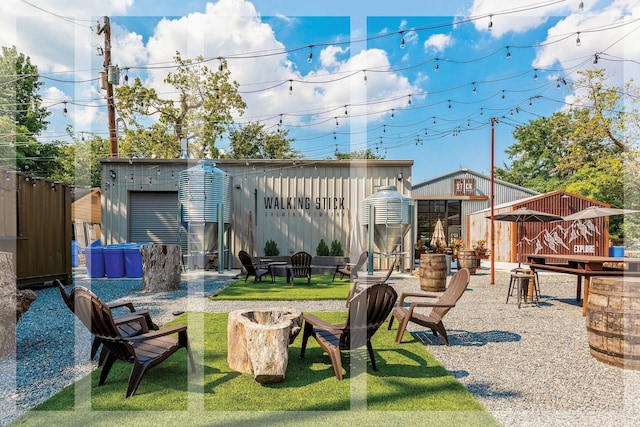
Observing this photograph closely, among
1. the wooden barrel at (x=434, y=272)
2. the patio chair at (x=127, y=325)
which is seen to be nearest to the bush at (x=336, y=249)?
the wooden barrel at (x=434, y=272)

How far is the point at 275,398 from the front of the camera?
284 centimetres

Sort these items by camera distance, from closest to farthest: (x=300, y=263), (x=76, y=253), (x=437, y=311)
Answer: (x=437, y=311), (x=300, y=263), (x=76, y=253)

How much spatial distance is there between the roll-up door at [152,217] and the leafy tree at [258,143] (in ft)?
40.5

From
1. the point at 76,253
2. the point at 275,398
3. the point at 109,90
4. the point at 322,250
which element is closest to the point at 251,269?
the point at 322,250

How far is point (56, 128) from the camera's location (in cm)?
2166

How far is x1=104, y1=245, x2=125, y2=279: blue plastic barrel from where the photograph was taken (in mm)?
9758

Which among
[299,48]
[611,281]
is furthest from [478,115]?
[611,281]

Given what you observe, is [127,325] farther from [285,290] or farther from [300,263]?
[300,263]

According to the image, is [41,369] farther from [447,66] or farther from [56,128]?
[56,128]

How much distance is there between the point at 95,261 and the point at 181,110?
41.1ft

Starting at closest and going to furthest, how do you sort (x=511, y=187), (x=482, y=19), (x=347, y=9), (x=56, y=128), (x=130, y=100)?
(x=347, y=9) → (x=482, y=19) → (x=130, y=100) → (x=56, y=128) → (x=511, y=187)

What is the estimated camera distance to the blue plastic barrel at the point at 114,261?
9.76 m

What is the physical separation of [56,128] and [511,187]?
29.5 metres

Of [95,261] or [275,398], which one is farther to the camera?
[95,261]
